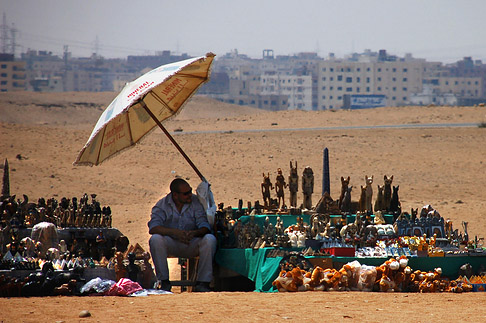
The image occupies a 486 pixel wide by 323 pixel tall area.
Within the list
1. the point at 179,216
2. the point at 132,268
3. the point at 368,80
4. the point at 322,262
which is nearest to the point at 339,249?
the point at 322,262

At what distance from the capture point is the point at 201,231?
10367mm

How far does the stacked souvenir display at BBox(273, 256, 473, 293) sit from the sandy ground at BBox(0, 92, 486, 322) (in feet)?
0.93

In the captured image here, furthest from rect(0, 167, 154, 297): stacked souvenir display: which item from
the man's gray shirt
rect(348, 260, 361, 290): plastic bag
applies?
rect(348, 260, 361, 290): plastic bag

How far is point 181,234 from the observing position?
33.7ft

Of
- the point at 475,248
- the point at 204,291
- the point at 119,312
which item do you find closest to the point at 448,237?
the point at 475,248

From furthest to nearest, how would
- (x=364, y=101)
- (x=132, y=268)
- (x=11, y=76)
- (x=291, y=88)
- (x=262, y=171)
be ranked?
(x=291, y=88) → (x=11, y=76) → (x=364, y=101) → (x=262, y=171) → (x=132, y=268)

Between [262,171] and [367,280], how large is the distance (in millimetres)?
17313

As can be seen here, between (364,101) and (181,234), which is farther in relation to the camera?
(364,101)

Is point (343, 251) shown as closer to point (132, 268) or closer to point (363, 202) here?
point (363, 202)

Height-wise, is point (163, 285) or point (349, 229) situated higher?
point (349, 229)

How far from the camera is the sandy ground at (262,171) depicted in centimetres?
831

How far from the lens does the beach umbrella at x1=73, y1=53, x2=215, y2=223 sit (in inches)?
399

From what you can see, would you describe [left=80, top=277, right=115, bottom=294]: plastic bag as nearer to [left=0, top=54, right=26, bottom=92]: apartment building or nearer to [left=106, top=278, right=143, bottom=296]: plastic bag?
[left=106, top=278, right=143, bottom=296]: plastic bag

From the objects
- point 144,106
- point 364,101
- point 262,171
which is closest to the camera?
point 144,106
